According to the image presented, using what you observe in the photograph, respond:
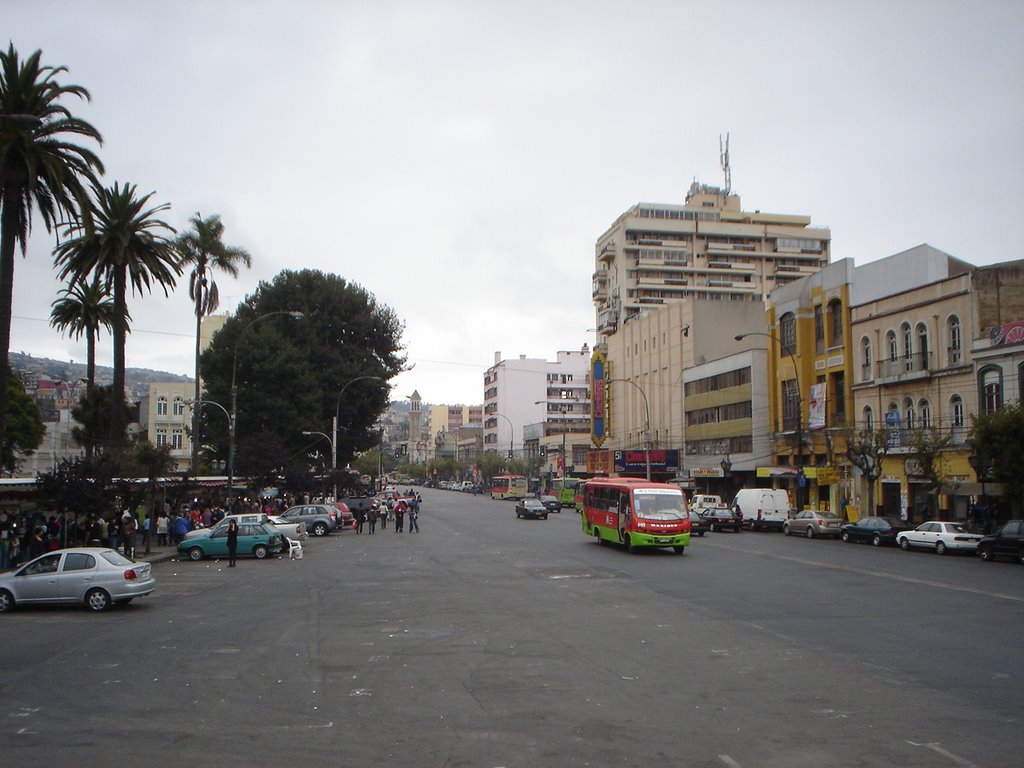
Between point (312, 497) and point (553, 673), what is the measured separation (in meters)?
59.3

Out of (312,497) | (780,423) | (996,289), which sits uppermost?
(996,289)

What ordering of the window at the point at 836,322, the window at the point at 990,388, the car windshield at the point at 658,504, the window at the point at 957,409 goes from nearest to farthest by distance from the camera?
the car windshield at the point at 658,504, the window at the point at 990,388, the window at the point at 957,409, the window at the point at 836,322

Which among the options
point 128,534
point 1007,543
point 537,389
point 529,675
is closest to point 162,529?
point 128,534

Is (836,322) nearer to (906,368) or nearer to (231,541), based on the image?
(906,368)

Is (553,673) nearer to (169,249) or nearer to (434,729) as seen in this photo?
(434,729)

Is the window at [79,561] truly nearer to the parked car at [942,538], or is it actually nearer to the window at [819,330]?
the parked car at [942,538]

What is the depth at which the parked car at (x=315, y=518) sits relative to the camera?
46.4 m

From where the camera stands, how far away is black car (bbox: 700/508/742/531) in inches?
1943

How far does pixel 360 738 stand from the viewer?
28.9ft

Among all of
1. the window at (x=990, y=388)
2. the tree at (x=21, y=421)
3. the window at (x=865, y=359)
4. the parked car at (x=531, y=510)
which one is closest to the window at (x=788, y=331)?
the window at (x=865, y=359)

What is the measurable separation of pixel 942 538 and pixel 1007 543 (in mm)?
3994

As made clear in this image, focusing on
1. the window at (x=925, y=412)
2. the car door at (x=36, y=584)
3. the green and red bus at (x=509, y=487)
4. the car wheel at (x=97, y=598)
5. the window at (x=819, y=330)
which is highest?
the window at (x=819, y=330)

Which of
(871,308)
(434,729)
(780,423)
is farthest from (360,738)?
(780,423)

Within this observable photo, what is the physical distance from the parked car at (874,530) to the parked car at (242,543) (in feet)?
79.6
